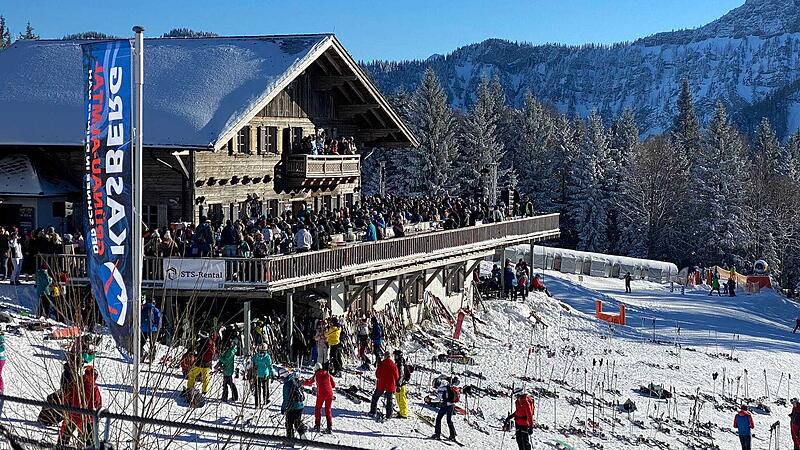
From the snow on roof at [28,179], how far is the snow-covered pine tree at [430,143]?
159 ft

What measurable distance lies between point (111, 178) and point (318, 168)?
22.9 metres

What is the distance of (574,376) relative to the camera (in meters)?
33.1

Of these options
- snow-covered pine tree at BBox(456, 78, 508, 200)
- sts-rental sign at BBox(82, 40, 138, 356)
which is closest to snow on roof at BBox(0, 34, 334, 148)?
sts-rental sign at BBox(82, 40, 138, 356)

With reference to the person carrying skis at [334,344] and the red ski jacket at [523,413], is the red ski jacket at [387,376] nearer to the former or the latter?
the red ski jacket at [523,413]

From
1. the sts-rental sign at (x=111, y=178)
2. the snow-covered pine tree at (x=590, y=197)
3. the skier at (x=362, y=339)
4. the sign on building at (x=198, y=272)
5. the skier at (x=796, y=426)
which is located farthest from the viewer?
the snow-covered pine tree at (x=590, y=197)

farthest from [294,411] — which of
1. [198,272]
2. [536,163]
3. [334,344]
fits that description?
[536,163]

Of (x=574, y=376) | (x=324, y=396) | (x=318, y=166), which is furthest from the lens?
(x=318, y=166)

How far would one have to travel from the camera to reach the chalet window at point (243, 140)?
3441cm

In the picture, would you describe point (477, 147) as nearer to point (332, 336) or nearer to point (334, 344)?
point (334, 344)

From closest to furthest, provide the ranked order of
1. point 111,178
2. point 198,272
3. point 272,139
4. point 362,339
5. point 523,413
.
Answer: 1. point 111,178
2. point 523,413
3. point 198,272
4. point 362,339
5. point 272,139

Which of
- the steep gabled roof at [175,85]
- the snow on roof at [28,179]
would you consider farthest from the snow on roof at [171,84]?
the snow on roof at [28,179]

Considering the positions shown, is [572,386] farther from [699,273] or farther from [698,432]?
[699,273]

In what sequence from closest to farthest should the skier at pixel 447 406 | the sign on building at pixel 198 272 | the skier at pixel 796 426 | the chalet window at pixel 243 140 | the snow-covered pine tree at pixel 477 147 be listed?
1. the skier at pixel 447 406
2. the skier at pixel 796 426
3. the sign on building at pixel 198 272
4. the chalet window at pixel 243 140
5. the snow-covered pine tree at pixel 477 147

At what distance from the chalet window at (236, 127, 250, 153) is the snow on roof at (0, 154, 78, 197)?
201 inches
